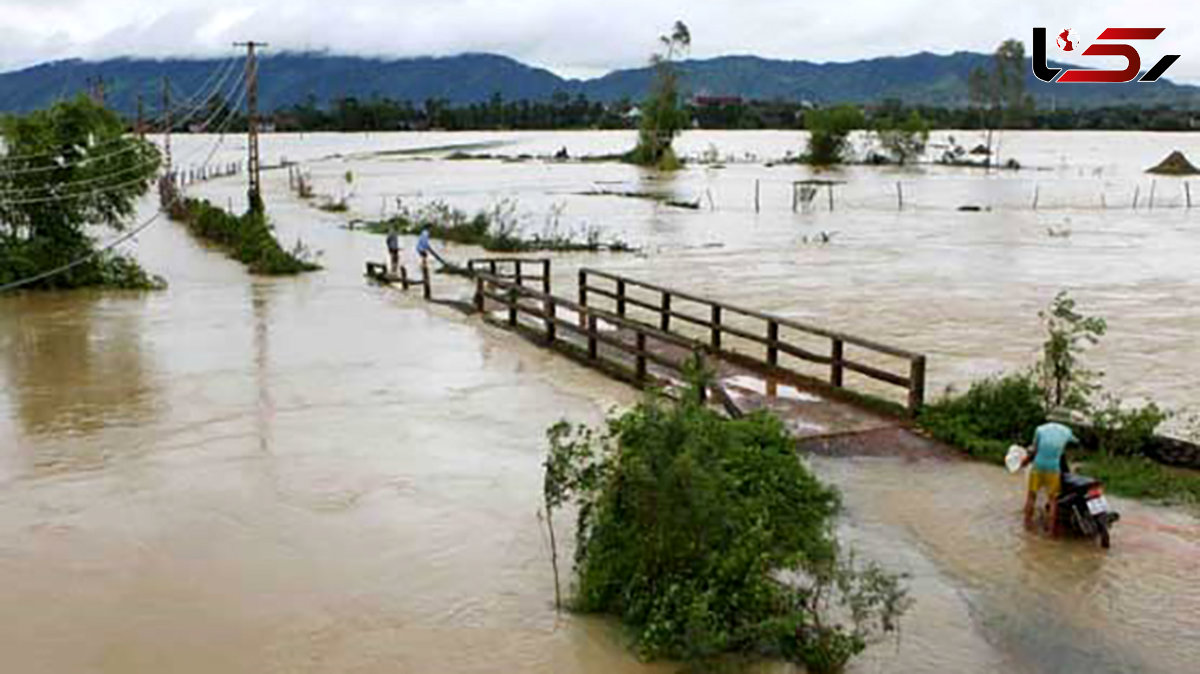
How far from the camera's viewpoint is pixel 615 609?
28.5 feet

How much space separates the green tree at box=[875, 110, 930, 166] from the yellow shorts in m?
88.3

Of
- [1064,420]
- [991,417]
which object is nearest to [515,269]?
[991,417]

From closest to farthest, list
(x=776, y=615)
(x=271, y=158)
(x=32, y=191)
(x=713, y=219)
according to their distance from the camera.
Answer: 1. (x=776, y=615)
2. (x=32, y=191)
3. (x=713, y=219)
4. (x=271, y=158)

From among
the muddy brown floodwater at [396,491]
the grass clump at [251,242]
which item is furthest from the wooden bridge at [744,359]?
the grass clump at [251,242]

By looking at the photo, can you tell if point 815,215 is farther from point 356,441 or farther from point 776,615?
point 776,615

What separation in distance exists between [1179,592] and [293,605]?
6.54 m

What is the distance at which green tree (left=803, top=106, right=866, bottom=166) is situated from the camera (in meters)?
90.9

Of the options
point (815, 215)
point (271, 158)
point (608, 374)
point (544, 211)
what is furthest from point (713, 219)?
point (271, 158)

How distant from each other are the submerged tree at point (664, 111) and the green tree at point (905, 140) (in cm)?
1675

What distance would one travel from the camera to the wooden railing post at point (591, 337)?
16906mm

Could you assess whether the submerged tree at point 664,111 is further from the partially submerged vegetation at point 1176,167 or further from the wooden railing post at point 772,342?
the wooden railing post at point 772,342

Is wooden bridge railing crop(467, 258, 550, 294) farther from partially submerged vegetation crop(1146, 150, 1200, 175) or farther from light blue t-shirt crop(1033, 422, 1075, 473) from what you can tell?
partially submerged vegetation crop(1146, 150, 1200, 175)

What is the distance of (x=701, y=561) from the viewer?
8180 millimetres

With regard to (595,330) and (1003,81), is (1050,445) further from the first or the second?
(1003,81)
